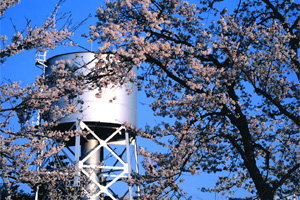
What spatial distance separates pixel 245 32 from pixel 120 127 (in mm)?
8290

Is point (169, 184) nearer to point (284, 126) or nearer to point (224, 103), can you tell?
point (224, 103)

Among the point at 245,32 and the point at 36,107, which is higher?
the point at 245,32

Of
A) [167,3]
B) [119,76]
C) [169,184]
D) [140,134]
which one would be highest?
[167,3]

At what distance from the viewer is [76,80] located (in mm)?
7078

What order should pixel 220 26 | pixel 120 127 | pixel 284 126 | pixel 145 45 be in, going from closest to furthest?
1. pixel 145 45
2. pixel 220 26
3. pixel 284 126
4. pixel 120 127

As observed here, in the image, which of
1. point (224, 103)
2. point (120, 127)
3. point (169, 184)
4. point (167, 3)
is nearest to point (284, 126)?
point (224, 103)

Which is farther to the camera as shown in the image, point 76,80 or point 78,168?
point 78,168

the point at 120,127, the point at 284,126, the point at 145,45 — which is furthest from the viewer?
the point at 120,127

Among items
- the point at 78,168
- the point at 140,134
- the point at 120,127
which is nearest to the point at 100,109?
the point at 120,127

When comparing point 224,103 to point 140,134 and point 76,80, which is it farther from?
point 76,80

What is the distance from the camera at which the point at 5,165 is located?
8.02m

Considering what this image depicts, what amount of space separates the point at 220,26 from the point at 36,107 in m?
3.87

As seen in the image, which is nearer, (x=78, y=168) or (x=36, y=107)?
(x=36, y=107)

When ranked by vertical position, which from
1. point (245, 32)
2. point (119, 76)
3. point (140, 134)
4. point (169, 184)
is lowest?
point (169, 184)
